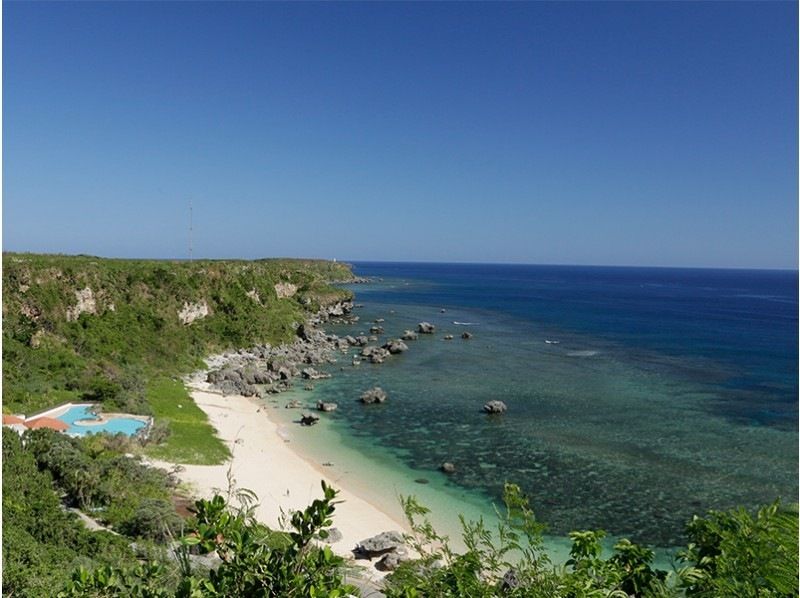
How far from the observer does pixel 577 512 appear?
79.9 ft

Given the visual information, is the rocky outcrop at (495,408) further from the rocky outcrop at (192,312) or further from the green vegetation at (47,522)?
the rocky outcrop at (192,312)

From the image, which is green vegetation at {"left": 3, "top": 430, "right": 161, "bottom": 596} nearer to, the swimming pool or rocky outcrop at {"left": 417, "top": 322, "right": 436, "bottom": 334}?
the swimming pool

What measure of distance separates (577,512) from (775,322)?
90.9m

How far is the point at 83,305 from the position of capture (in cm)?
4466

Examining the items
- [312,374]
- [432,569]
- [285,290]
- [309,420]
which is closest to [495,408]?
[309,420]

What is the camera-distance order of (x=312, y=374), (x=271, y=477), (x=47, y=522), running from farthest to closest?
(x=312, y=374) → (x=271, y=477) → (x=47, y=522)

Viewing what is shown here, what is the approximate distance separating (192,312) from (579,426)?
1515 inches

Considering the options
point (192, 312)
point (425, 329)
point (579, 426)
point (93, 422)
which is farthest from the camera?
point (425, 329)

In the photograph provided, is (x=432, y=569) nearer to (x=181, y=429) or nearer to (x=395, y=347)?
(x=181, y=429)

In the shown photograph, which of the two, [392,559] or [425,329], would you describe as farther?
[425,329]

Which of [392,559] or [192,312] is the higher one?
[192,312]

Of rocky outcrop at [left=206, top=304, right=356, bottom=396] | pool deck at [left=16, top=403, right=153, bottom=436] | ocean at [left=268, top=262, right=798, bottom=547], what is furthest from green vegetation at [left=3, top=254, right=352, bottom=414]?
ocean at [left=268, top=262, right=798, bottom=547]

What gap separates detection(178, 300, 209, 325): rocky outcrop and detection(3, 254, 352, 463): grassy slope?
1.53ft

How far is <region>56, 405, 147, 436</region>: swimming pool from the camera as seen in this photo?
27125mm
